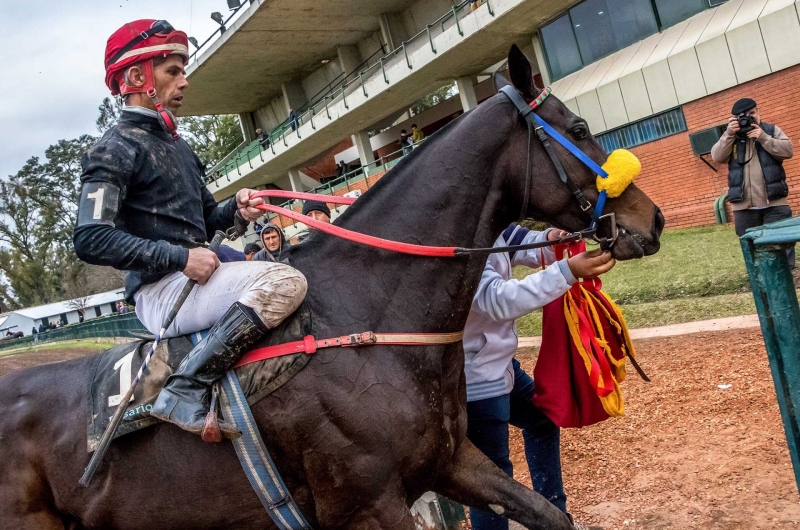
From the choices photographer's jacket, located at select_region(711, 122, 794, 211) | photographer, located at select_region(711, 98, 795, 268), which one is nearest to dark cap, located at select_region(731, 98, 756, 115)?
photographer, located at select_region(711, 98, 795, 268)

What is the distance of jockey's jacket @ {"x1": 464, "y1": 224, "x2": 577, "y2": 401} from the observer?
3.14 meters

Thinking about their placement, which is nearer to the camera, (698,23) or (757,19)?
(757,19)

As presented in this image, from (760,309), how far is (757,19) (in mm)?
14710

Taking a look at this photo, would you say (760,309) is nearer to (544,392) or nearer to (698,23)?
(544,392)

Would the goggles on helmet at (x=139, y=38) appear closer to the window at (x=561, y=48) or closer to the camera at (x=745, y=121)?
the camera at (x=745, y=121)

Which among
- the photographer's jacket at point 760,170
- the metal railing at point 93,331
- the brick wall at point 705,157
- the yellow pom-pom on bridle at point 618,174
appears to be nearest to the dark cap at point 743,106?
the photographer's jacket at point 760,170

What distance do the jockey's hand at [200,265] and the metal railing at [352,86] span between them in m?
19.0

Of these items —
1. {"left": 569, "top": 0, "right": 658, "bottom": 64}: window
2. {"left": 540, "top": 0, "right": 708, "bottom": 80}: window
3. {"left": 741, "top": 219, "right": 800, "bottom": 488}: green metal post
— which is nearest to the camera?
{"left": 741, "top": 219, "right": 800, "bottom": 488}: green metal post

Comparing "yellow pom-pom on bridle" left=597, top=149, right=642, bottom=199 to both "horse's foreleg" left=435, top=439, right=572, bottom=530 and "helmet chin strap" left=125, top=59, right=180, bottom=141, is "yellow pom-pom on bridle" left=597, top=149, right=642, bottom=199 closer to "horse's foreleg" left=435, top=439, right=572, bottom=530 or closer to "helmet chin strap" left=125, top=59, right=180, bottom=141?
"horse's foreleg" left=435, top=439, right=572, bottom=530

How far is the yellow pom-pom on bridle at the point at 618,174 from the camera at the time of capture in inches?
110

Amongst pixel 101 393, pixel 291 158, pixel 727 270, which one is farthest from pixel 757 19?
pixel 291 158

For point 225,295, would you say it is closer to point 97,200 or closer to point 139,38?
point 97,200

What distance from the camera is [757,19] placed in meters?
14.0

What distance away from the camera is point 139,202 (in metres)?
3.03
